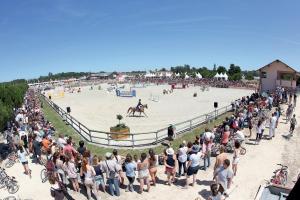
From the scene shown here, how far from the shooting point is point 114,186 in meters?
12.0

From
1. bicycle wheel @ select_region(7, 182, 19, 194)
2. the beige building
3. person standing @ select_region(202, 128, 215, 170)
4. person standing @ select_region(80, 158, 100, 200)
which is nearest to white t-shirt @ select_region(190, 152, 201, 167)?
person standing @ select_region(202, 128, 215, 170)

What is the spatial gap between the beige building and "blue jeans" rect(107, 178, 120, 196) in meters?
30.6

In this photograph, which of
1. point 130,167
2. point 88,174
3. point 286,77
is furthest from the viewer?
point 286,77

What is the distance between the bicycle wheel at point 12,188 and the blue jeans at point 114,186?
4283mm

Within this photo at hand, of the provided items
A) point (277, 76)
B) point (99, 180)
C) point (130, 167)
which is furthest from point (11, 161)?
point (277, 76)

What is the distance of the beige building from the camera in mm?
36656

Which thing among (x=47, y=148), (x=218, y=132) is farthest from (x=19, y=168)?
(x=218, y=132)

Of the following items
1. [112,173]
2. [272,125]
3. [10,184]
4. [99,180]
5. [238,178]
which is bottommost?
[10,184]

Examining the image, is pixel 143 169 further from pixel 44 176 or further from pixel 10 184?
pixel 10 184

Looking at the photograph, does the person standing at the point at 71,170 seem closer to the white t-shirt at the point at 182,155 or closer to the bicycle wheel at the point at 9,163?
the white t-shirt at the point at 182,155

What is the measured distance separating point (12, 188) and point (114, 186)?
4617 millimetres

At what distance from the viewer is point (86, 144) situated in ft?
62.4

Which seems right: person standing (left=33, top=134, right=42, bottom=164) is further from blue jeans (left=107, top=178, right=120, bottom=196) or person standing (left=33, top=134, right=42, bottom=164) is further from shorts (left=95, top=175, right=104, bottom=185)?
blue jeans (left=107, top=178, right=120, bottom=196)

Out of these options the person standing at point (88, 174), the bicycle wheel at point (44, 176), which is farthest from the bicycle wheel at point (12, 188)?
the person standing at point (88, 174)
